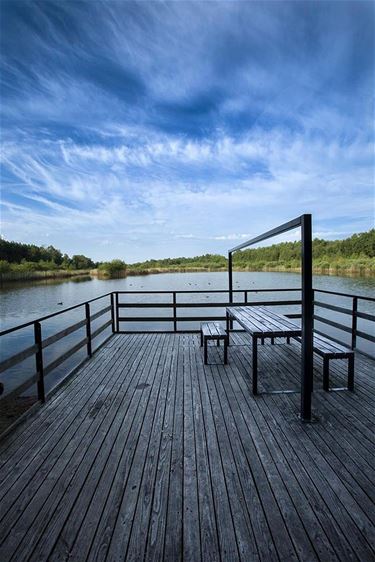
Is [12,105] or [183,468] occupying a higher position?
[12,105]

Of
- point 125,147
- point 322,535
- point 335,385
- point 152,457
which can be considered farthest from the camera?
point 125,147

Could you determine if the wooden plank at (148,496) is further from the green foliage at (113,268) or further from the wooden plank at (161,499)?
the green foliage at (113,268)

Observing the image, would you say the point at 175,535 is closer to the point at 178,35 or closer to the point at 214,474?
the point at 214,474

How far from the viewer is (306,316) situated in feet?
6.79

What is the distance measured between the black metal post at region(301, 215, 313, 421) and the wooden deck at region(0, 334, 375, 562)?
0.23m

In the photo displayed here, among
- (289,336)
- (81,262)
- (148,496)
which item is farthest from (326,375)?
(81,262)

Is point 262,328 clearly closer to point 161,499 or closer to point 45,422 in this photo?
point 161,499

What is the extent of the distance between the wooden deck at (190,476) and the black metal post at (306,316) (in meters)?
0.23

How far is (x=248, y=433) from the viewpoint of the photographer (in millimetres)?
1967

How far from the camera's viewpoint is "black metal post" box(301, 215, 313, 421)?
1.94m

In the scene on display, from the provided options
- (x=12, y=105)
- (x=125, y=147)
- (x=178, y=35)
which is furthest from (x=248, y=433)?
(x=125, y=147)

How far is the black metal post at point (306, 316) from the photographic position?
6.37 feet

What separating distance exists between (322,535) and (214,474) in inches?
23.4

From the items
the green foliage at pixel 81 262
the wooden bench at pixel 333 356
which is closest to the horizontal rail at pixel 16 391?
the wooden bench at pixel 333 356
